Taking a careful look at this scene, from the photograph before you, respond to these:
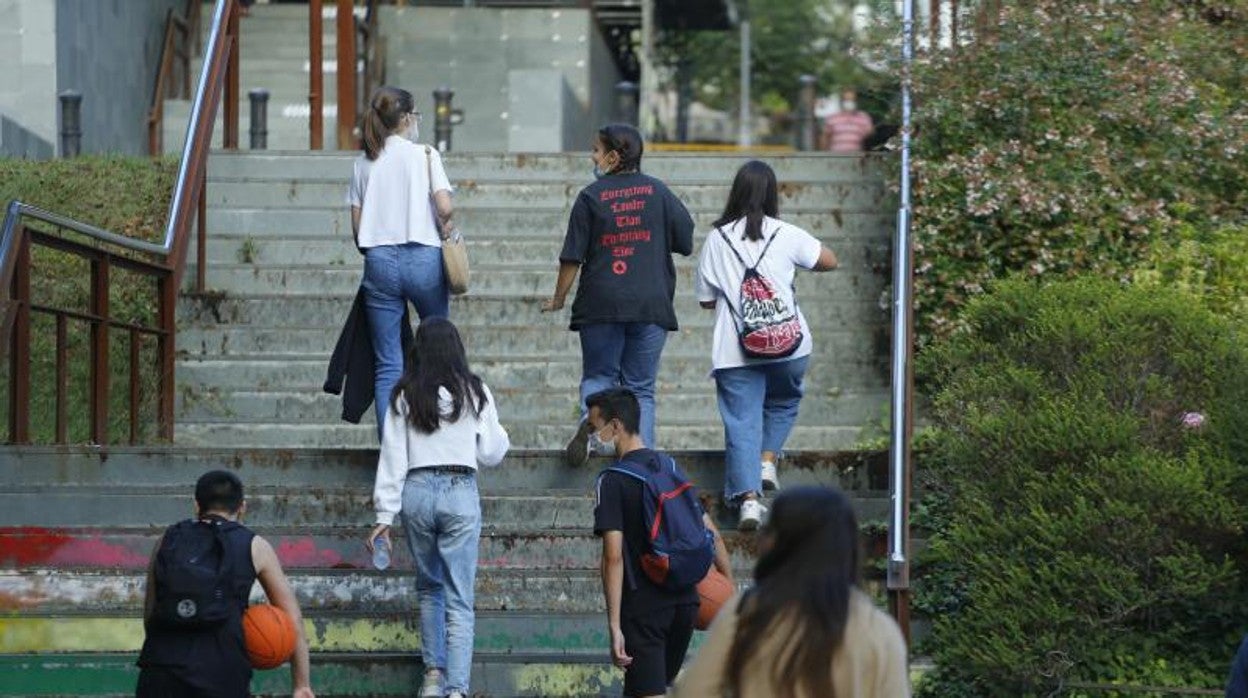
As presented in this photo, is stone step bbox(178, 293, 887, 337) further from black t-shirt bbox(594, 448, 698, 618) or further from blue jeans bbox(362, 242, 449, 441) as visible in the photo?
black t-shirt bbox(594, 448, 698, 618)

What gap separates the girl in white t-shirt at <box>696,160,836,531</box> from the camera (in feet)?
34.5

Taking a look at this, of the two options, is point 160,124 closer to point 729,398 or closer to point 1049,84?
point 1049,84

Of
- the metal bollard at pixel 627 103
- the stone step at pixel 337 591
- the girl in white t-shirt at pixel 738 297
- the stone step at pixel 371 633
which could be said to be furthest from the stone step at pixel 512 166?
the metal bollard at pixel 627 103

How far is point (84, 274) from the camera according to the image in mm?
13875

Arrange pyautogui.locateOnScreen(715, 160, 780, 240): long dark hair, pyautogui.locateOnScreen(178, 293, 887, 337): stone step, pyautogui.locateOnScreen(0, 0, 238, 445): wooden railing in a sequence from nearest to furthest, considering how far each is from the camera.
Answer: pyautogui.locateOnScreen(715, 160, 780, 240): long dark hair, pyautogui.locateOnScreen(0, 0, 238, 445): wooden railing, pyautogui.locateOnScreen(178, 293, 887, 337): stone step

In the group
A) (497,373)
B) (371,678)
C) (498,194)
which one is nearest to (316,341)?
(497,373)

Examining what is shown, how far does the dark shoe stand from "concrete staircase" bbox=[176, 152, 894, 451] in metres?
2.08

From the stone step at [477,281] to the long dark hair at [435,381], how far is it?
5399mm

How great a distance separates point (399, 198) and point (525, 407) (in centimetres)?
305

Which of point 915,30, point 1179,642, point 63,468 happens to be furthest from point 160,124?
point 1179,642

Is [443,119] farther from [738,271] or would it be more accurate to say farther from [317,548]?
[317,548]

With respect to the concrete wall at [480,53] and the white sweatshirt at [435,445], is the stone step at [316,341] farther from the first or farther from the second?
the concrete wall at [480,53]

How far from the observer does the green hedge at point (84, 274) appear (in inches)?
509

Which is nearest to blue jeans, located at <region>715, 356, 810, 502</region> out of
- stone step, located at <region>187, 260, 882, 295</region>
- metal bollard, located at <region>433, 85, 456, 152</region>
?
stone step, located at <region>187, 260, 882, 295</region>
